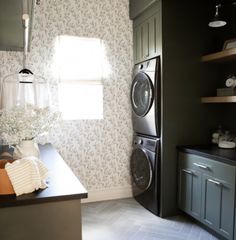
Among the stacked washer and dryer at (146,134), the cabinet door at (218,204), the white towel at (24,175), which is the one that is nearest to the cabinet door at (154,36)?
the stacked washer and dryer at (146,134)

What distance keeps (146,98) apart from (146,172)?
0.88 meters

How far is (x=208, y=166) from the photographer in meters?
2.35

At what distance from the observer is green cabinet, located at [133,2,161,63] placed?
2.79 m

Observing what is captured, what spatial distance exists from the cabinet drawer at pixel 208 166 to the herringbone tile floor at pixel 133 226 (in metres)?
0.63

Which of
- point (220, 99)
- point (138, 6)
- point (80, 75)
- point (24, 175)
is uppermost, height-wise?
point (138, 6)

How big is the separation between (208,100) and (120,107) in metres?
1.19

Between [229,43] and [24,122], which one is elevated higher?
[229,43]

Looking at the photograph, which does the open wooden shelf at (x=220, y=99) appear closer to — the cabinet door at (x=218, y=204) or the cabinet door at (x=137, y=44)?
the cabinet door at (x=218, y=204)

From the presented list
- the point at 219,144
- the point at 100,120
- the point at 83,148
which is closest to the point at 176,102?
the point at 219,144

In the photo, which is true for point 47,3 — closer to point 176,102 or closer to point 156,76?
point 156,76

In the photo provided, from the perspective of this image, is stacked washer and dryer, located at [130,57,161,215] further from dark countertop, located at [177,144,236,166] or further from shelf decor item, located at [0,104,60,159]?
shelf decor item, located at [0,104,60,159]

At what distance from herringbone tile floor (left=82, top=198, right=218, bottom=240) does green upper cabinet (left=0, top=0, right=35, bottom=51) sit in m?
2.00

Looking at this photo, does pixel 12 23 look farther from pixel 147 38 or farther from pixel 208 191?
pixel 208 191

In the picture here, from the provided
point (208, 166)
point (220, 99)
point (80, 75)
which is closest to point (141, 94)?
point (80, 75)
